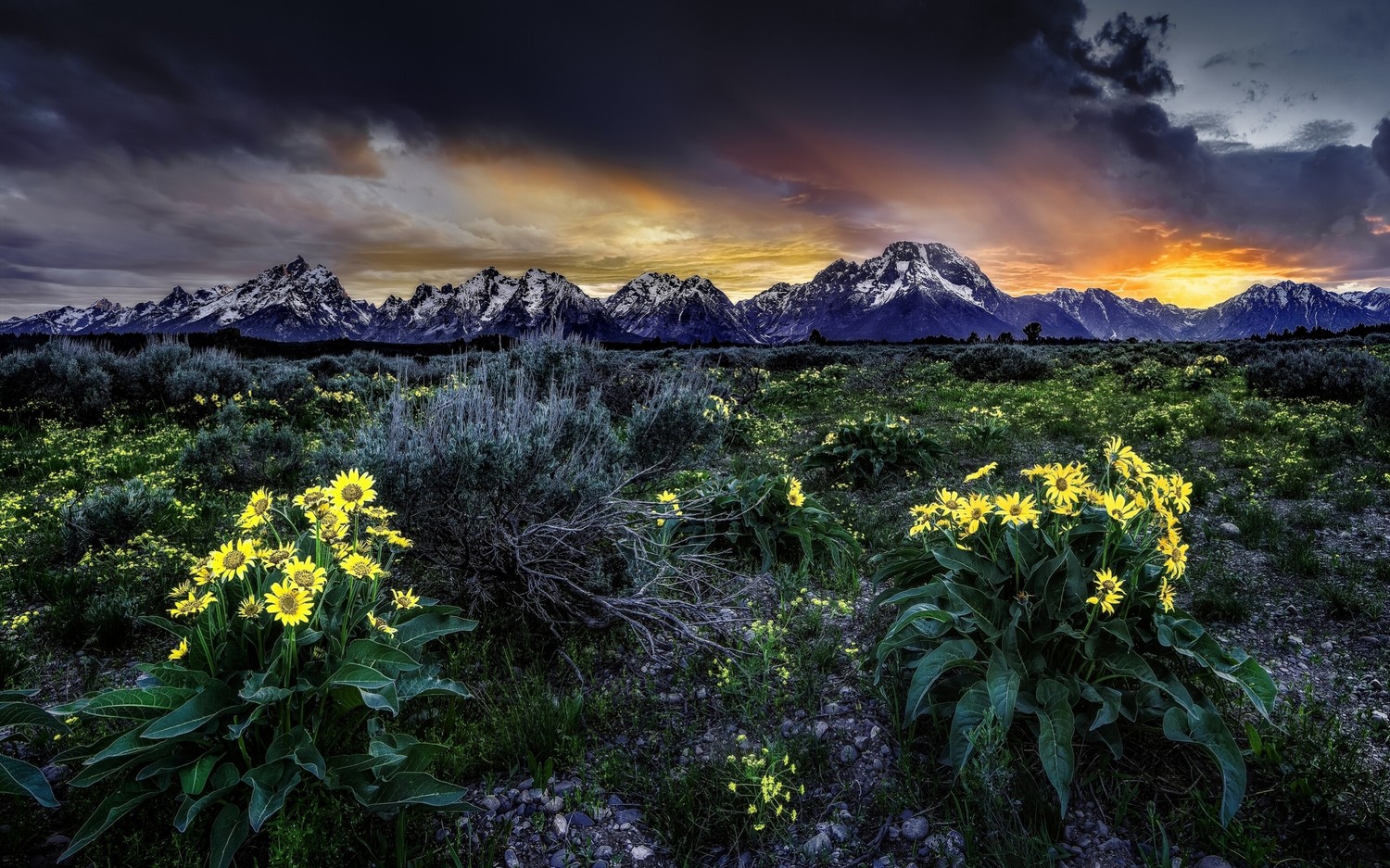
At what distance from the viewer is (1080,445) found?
9242 mm

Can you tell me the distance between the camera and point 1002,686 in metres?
2.59

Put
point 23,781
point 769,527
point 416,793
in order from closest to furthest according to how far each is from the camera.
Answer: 1. point 23,781
2. point 416,793
3. point 769,527

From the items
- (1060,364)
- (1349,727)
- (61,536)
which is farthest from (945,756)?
(1060,364)

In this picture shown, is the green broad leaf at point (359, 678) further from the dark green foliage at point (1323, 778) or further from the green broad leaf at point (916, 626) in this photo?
the dark green foliage at point (1323, 778)

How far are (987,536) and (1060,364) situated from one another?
77.4 ft

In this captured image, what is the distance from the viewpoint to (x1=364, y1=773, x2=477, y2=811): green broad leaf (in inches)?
92.4

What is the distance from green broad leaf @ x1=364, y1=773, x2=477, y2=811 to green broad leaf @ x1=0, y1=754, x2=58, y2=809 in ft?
3.29

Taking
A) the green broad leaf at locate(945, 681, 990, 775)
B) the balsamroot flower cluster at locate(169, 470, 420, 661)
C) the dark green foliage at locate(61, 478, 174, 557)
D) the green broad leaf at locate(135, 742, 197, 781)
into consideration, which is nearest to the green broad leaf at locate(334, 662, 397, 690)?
the balsamroot flower cluster at locate(169, 470, 420, 661)

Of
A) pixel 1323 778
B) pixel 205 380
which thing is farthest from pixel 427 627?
pixel 205 380

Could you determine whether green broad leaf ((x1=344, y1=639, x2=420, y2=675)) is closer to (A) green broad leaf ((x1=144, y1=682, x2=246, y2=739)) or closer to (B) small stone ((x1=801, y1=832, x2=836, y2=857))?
(A) green broad leaf ((x1=144, y1=682, x2=246, y2=739))

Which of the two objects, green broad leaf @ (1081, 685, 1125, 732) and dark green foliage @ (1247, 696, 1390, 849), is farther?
green broad leaf @ (1081, 685, 1125, 732)

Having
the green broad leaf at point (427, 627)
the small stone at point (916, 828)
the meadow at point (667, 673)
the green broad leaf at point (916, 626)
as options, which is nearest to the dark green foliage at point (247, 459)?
the meadow at point (667, 673)

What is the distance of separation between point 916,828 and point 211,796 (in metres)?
2.79

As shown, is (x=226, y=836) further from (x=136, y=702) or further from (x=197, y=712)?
(x=136, y=702)
